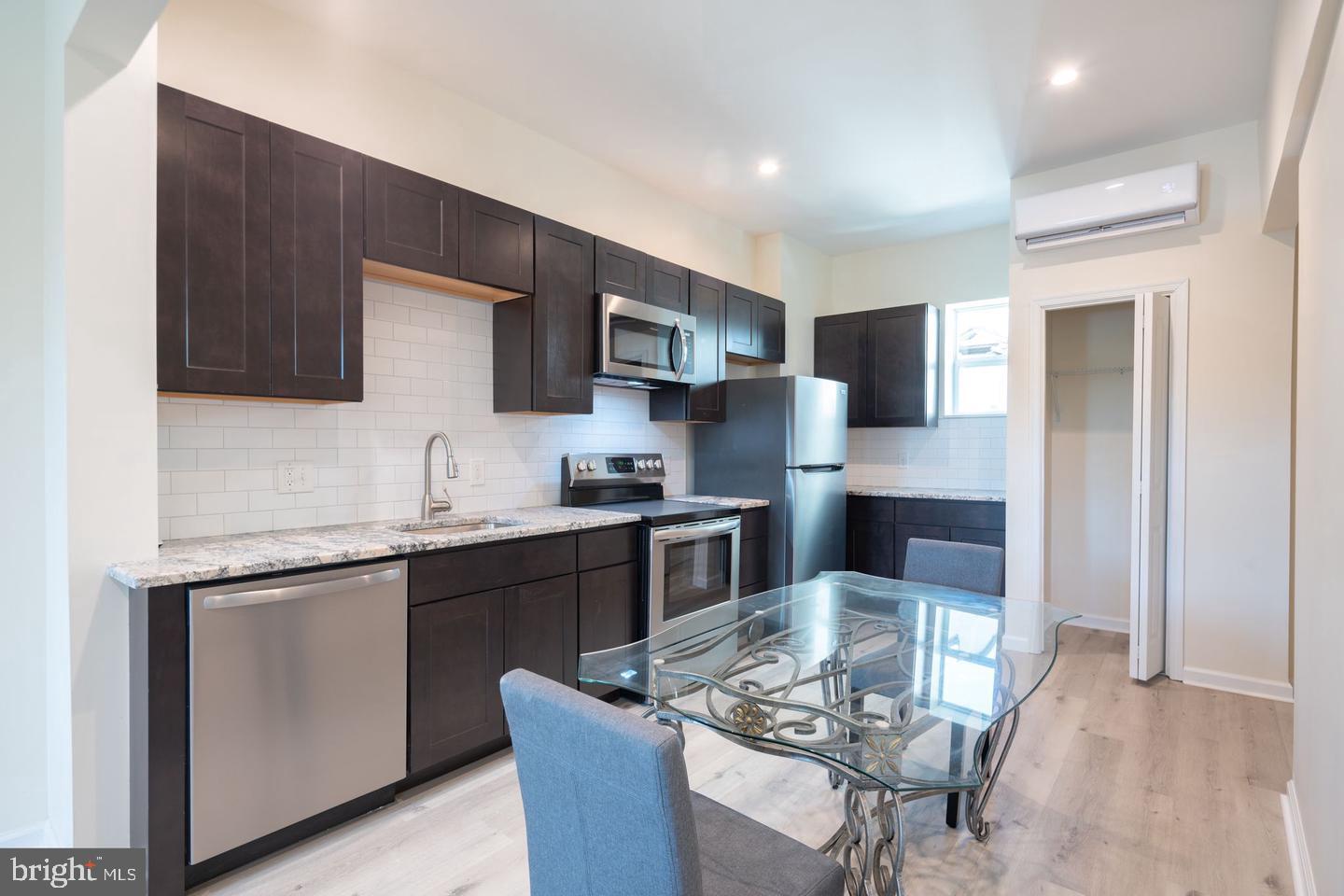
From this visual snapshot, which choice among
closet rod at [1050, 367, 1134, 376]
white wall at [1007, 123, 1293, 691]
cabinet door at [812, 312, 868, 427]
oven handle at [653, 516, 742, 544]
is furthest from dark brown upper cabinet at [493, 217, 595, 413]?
closet rod at [1050, 367, 1134, 376]

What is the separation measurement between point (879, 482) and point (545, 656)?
3.44 meters

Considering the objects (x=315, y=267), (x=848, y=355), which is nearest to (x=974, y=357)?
(x=848, y=355)

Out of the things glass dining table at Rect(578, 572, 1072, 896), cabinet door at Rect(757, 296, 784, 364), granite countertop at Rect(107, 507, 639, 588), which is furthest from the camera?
cabinet door at Rect(757, 296, 784, 364)

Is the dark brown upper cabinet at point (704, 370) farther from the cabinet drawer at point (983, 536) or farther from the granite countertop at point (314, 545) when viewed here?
the cabinet drawer at point (983, 536)

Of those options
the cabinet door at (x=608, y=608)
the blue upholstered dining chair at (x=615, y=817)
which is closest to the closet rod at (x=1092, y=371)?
the cabinet door at (x=608, y=608)

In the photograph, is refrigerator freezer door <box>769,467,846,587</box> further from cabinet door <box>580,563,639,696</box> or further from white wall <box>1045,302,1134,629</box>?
white wall <box>1045,302,1134,629</box>

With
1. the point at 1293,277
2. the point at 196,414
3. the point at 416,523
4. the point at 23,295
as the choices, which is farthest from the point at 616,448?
the point at 1293,277

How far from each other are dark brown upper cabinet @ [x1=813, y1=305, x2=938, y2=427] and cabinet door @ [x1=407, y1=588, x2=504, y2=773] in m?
3.44

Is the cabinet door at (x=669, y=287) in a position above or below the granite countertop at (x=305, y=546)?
above

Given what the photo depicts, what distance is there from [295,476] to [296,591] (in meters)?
0.74

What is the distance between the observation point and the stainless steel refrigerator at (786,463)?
13.1 ft

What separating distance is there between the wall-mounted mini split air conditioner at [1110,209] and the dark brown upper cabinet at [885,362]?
1.06m

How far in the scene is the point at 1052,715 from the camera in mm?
2961

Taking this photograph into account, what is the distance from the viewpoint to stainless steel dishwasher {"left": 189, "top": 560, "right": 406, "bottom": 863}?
1.75m
